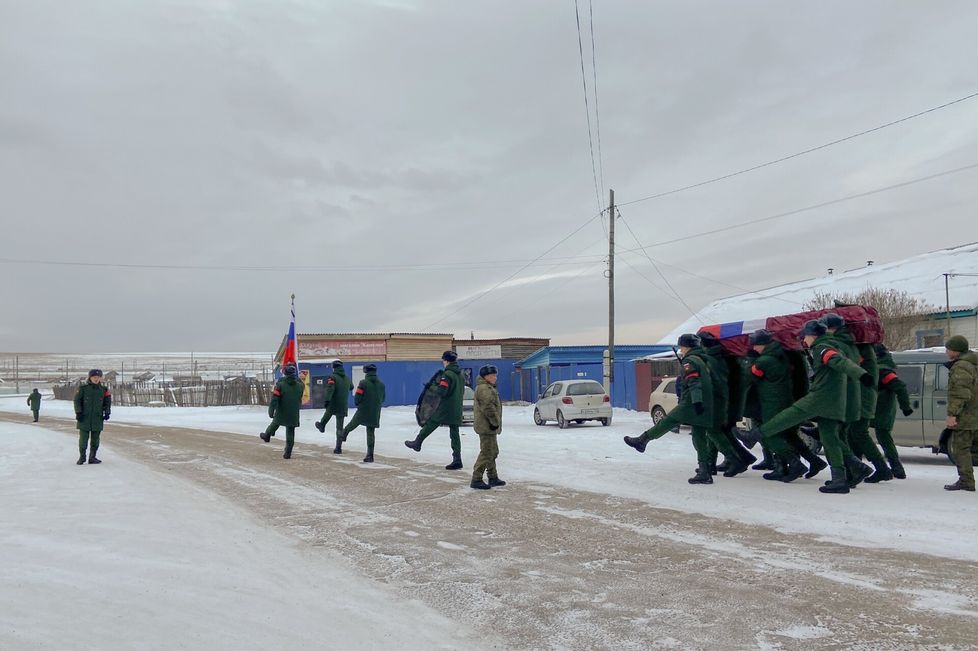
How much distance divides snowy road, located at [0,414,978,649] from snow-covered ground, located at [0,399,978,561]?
10.7 inches

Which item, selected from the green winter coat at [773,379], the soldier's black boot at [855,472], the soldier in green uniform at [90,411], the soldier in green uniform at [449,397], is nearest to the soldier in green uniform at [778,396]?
the green winter coat at [773,379]

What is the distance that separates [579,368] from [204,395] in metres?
26.3

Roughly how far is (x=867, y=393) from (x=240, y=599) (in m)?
7.48

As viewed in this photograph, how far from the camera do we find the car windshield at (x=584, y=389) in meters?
21.9

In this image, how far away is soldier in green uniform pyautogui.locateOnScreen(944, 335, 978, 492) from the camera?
318 inches

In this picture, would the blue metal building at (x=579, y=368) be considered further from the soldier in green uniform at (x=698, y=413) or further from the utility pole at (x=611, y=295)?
the soldier in green uniform at (x=698, y=413)

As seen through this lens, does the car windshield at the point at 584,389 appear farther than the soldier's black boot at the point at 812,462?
Yes

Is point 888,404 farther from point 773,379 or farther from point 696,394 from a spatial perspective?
point 696,394

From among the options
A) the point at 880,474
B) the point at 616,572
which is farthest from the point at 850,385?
the point at 616,572

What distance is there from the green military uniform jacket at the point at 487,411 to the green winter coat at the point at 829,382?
363 centimetres

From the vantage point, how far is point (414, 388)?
3969 cm

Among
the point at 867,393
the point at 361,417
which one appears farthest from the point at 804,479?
the point at 361,417

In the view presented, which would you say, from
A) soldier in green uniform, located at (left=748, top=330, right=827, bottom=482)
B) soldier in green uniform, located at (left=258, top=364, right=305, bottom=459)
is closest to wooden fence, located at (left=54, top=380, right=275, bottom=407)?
soldier in green uniform, located at (left=258, top=364, right=305, bottom=459)

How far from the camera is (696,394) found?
355 inches
